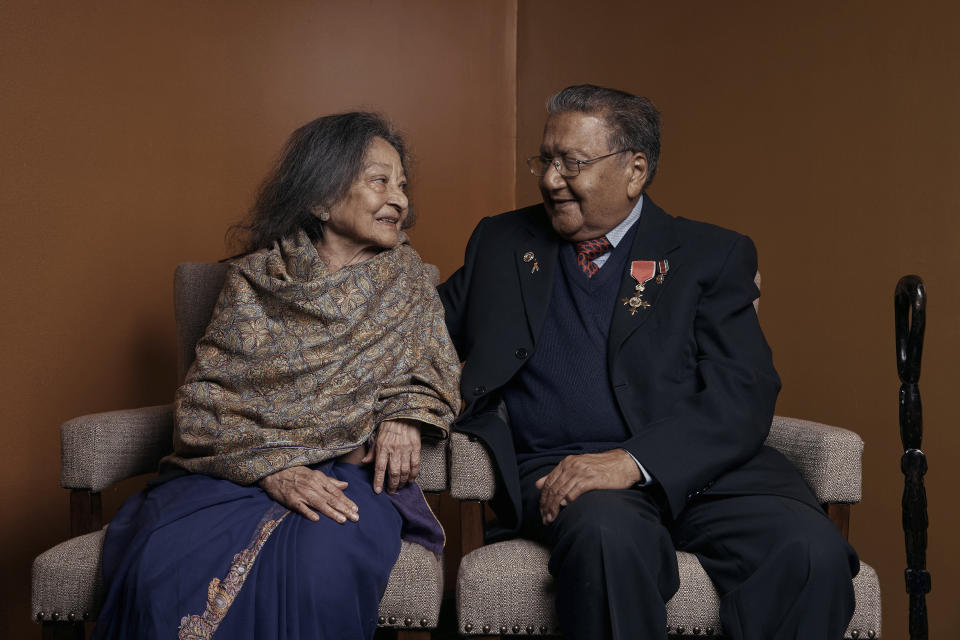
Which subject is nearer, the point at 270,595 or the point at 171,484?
the point at 270,595

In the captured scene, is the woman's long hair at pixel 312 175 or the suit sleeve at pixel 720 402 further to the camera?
the woman's long hair at pixel 312 175

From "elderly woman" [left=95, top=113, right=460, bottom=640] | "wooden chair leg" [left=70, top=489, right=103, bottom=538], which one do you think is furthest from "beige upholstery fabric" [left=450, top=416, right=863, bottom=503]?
"wooden chair leg" [left=70, top=489, right=103, bottom=538]

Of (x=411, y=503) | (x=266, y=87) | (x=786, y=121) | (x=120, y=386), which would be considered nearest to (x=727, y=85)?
(x=786, y=121)

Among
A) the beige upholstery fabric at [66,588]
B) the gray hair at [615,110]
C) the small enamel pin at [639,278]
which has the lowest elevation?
the beige upholstery fabric at [66,588]

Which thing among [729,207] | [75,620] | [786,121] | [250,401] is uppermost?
[786,121]

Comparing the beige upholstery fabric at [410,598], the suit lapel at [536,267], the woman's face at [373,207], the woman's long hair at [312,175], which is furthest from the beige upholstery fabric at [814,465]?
the woman's long hair at [312,175]

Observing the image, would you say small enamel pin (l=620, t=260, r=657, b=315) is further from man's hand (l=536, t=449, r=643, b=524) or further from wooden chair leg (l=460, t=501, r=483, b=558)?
wooden chair leg (l=460, t=501, r=483, b=558)

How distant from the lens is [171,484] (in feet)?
7.13

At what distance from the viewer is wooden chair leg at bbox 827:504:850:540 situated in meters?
2.18

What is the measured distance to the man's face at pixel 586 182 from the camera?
250cm

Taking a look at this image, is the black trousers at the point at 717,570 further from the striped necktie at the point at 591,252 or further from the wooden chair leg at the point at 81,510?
the wooden chair leg at the point at 81,510

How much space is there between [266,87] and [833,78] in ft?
6.44

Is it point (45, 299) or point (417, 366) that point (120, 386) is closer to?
point (45, 299)

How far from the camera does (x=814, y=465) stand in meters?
2.22
